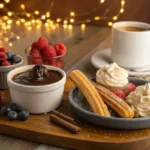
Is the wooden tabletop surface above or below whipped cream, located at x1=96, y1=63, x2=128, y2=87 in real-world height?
below

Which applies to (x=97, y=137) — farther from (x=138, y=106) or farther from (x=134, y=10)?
(x=134, y=10)

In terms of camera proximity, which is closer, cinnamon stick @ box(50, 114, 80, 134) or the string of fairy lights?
cinnamon stick @ box(50, 114, 80, 134)

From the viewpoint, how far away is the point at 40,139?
0.75 m

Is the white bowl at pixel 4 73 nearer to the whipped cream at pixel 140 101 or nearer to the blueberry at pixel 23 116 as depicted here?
the blueberry at pixel 23 116

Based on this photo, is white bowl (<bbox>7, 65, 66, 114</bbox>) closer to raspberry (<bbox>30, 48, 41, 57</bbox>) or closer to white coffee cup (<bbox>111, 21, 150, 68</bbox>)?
raspberry (<bbox>30, 48, 41, 57</bbox>)

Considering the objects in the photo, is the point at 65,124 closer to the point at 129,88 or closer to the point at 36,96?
the point at 36,96

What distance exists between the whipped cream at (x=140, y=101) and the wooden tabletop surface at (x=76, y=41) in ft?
1.17

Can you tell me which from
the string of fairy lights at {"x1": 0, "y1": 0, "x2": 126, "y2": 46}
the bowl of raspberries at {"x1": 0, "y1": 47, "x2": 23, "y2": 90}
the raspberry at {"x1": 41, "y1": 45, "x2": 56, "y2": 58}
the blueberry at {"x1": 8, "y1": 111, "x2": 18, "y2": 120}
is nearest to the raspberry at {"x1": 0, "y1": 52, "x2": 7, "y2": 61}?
the bowl of raspberries at {"x1": 0, "y1": 47, "x2": 23, "y2": 90}

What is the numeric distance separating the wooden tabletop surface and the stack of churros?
0.30 metres

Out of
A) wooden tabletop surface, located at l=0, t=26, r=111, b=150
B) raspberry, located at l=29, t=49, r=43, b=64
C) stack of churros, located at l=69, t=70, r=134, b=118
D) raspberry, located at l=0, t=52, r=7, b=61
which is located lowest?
wooden tabletop surface, located at l=0, t=26, r=111, b=150

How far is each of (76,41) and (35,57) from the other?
0.51 metres

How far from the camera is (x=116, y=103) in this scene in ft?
2.62

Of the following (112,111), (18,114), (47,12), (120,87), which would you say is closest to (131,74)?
(120,87)

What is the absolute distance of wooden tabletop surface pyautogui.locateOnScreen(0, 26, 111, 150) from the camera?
49.0 inches
